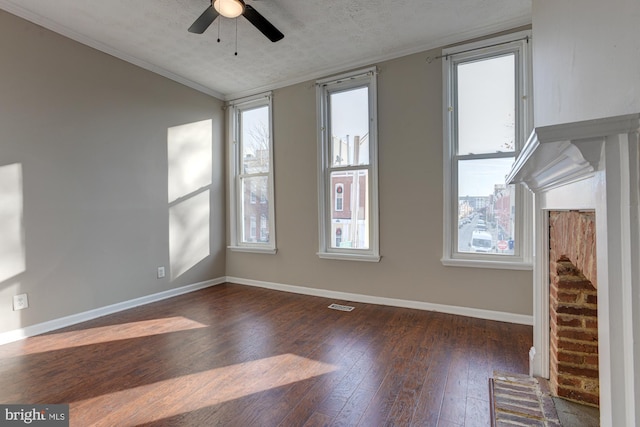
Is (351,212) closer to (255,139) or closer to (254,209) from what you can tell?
(254,209)

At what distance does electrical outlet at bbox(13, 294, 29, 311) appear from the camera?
8.94ft

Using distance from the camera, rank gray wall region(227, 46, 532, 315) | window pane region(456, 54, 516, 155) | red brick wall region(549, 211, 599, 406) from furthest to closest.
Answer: gray wall region(227, 46, 532, 315), window pane region(456, 54, 516, 155), red brick wall region(549, 211, 599, 406)

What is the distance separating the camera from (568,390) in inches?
64.2

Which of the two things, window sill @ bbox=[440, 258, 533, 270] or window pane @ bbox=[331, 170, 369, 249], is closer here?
window sill @ bbox=[440, 258, 533, 270]

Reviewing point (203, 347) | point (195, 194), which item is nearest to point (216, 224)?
point (195, 194)

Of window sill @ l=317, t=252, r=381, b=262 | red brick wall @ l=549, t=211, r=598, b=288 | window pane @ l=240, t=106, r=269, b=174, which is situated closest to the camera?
red brick wall @ l=549, t=211, r=598, b=288

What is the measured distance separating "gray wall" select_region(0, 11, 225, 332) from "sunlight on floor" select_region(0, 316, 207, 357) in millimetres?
281

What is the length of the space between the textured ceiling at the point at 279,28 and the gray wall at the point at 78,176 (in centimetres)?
22

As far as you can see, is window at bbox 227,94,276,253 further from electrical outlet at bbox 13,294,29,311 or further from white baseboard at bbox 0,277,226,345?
electrical outlet at bbox 13,294,29,311

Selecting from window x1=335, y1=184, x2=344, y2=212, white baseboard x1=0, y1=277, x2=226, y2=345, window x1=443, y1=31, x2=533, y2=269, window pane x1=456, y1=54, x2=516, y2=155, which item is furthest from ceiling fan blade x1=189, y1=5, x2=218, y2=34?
white baseboard x1=0, y1=277, x2=226, y2=345

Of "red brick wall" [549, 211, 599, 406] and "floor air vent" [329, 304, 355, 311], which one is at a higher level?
"red brick wall" [549, 211, 599, 406]

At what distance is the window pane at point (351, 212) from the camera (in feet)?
12.4

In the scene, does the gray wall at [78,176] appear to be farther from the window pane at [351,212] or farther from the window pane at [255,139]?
the window pane at [351,212]

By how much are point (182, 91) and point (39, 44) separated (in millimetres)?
1510
